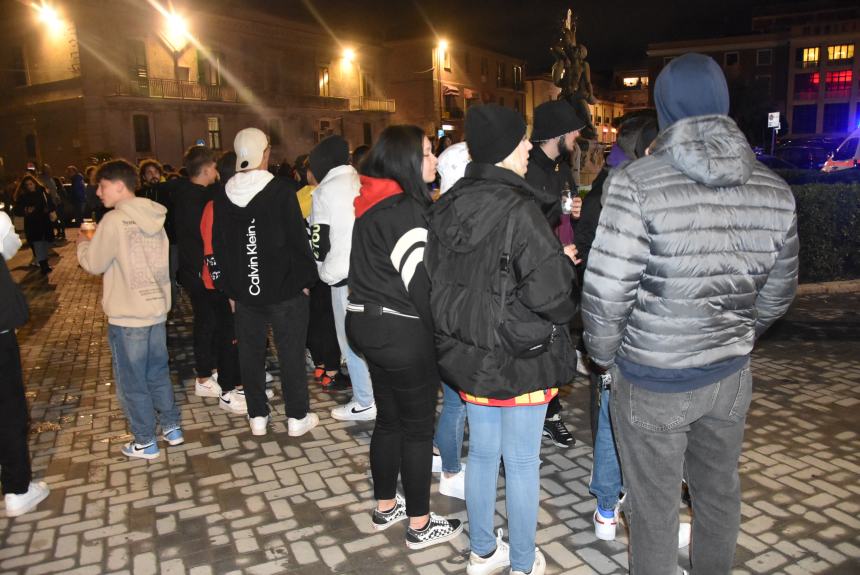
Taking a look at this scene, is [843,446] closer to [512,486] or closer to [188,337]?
[512,486]

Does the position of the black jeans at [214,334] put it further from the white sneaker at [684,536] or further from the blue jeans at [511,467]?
the white sneaker at [684,536]

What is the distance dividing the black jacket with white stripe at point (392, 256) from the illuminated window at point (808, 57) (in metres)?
65.6

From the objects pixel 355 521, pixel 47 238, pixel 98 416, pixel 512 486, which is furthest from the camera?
pixel 47 238

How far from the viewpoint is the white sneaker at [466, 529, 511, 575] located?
3268 millimetres

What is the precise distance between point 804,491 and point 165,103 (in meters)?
34.5

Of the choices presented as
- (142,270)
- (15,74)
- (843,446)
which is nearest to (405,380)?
(142,270)

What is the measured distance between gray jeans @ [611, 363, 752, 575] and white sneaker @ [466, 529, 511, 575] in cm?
78

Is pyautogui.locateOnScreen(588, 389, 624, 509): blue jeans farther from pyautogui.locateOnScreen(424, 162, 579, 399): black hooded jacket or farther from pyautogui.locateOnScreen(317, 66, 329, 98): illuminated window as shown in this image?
pyautogui.locateOnScreen(317, 66, 329, 98): illuminated window

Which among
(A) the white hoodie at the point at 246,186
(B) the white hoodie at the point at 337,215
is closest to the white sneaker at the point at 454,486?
(B) the white hoodie at the point at 337,215

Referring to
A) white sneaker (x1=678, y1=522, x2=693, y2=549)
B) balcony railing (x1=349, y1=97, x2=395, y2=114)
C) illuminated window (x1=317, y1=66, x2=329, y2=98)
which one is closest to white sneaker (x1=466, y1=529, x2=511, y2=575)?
white sneaker (x1=678, y1=522, x2=693, y2=549)

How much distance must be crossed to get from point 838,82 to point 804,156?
119 ft

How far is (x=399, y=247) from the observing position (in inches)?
124

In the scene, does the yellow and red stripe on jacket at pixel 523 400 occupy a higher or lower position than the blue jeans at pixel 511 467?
higher

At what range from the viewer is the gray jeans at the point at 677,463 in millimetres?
2500
